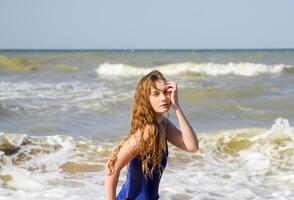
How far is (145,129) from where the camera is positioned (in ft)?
9.41

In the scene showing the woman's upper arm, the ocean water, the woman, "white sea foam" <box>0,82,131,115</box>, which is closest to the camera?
the woman

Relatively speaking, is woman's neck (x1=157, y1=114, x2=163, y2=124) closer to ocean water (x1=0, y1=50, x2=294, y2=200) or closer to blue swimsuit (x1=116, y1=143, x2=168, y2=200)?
blue swimsuit (x1=116, y1=143, x2=168, y2=200)

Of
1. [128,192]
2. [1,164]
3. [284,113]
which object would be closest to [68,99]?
[284,113]

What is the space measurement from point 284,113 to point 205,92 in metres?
4.27

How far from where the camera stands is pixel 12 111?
40.4 ft

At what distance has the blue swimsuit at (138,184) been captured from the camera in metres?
2.91

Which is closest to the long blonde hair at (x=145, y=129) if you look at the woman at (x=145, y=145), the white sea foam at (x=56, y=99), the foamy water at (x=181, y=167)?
the woman at (x=145, y=145)

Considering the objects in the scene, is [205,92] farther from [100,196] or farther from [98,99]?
[100,196]

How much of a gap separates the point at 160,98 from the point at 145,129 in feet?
0.59

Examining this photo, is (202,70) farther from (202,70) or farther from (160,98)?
(160,98)

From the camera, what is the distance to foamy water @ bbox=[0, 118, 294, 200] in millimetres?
6068

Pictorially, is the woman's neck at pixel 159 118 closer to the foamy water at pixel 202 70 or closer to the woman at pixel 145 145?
the woman at pixel 145 145

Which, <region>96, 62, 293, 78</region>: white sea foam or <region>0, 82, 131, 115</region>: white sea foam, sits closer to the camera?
<region>0, 82, 131, 115</region>: white sea foam

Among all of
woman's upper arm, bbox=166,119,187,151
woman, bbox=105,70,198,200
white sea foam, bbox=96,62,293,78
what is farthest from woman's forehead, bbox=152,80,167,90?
white sea foam, bbox=96,62,293,78
